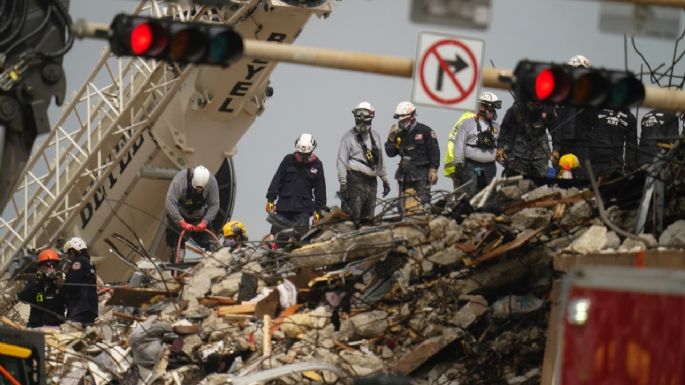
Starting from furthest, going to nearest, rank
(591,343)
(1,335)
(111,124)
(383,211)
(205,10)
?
(111,124), (205,10), (383,211), (1,335), (591,343)

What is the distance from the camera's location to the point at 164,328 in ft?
77.8

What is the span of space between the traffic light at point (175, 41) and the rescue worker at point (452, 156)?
35.0ft

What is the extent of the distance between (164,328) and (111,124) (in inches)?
375

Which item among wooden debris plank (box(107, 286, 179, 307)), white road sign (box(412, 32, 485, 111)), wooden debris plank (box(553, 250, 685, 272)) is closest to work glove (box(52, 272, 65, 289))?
wooden debris plank (box(107, 286, 179, 307))

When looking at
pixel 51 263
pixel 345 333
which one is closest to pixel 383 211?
pixel 345 333

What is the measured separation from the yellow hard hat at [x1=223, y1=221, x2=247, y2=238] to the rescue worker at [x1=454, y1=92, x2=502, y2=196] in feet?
11.6

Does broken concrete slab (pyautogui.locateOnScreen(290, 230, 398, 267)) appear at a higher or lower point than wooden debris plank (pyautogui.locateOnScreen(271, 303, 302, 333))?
higher

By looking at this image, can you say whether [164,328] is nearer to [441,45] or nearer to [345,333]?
[345,333]

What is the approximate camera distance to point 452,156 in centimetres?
2812

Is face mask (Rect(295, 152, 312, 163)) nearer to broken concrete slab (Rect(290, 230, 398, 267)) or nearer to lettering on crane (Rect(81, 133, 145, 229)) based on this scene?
lettering on crane (Rect(81, 133, 145, 229))

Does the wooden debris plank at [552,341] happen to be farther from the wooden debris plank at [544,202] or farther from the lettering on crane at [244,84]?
the lettering on crane at [244,84]

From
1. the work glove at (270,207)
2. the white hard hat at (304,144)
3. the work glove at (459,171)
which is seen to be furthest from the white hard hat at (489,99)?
the work glove at (270,207)

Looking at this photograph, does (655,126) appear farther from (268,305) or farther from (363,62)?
(363,62)

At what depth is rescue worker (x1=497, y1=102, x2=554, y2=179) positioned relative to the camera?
26125 mm
